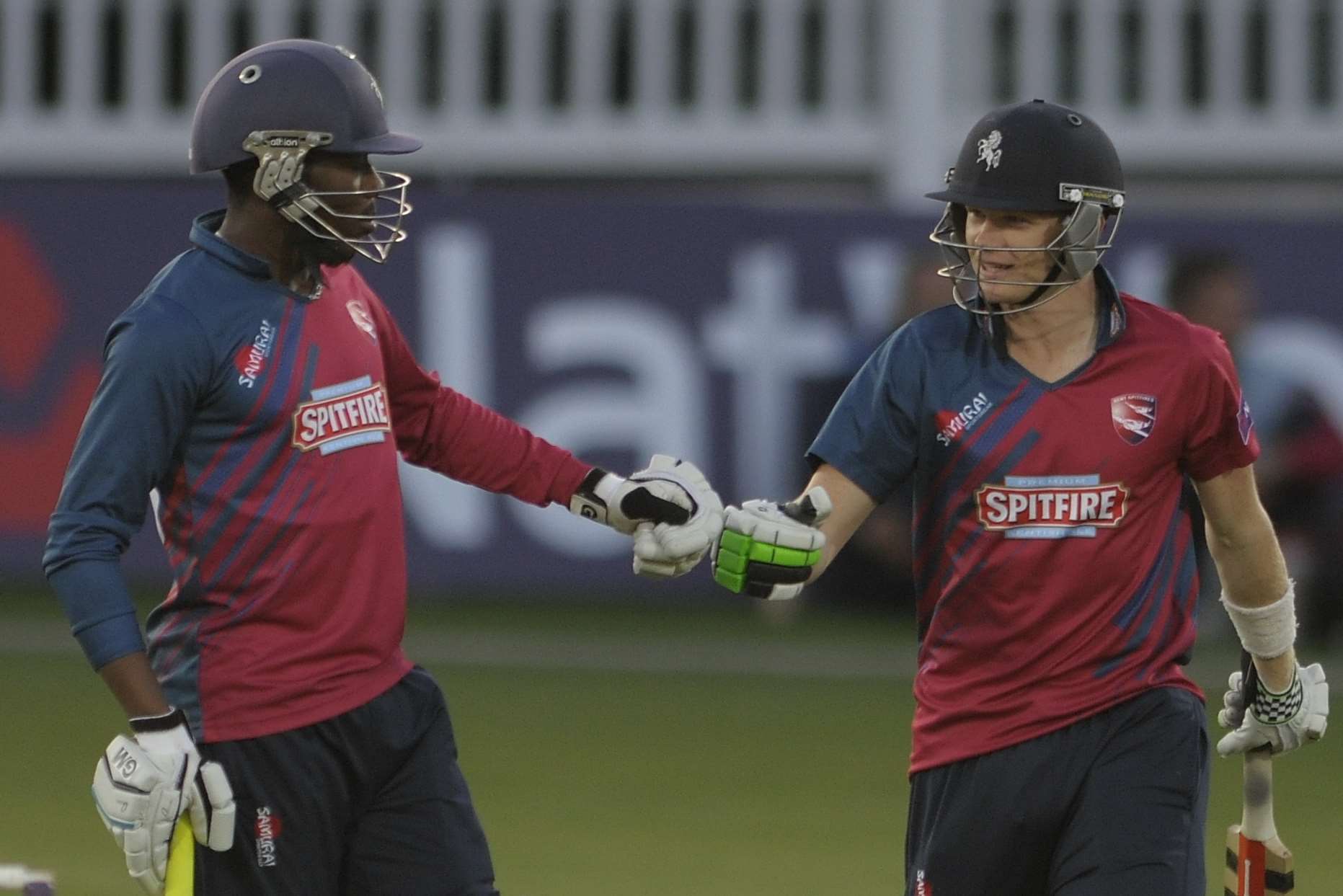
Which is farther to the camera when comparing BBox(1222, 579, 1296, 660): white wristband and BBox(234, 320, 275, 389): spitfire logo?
BBox(1222, 579, 1296, 660): white wristband

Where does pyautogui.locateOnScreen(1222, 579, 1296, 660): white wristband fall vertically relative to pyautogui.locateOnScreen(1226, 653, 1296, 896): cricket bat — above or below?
above

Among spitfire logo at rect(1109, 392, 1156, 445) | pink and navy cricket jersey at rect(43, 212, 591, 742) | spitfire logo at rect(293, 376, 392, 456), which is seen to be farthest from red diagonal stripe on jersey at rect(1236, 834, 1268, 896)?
spitfire logo at rect(293, 376, 392, 456)

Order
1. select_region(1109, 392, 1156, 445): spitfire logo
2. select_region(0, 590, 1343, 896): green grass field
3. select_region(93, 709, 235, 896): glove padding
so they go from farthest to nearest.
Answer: select_region(0, 590, 1343, 896): green grass field → select_region(1109, 392, 1156, 445): spitfire logo → select_region(93, 709, 235, 896): glove padding

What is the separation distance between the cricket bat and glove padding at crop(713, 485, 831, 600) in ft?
3.37

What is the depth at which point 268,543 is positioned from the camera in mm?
4691

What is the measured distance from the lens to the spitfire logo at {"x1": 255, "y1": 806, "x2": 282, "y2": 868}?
469 centimetres

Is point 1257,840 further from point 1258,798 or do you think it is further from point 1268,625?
point 1268,625

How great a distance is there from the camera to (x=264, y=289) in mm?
4781

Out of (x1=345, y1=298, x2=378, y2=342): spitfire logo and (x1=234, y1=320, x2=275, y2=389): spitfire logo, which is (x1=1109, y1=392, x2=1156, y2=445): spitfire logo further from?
(x1=234, y1=320, x2=275, y2=389): spitfire logo

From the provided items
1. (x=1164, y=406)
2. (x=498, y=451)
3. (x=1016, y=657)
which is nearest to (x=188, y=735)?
(x=498, y=451)

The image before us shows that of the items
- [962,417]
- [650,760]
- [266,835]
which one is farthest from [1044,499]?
[650,760]

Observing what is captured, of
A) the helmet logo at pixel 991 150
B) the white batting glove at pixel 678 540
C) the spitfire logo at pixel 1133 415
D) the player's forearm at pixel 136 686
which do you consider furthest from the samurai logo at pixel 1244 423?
the player's forearm at pixel 136 686

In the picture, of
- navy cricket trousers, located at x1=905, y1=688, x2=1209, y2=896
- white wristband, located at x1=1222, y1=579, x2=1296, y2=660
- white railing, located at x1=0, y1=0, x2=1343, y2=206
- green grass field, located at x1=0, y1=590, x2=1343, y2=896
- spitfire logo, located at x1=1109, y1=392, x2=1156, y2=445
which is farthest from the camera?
white railing, located at x1=0, y1=0, x2=1343, y2=206

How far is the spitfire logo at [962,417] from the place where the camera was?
15.5 feet
